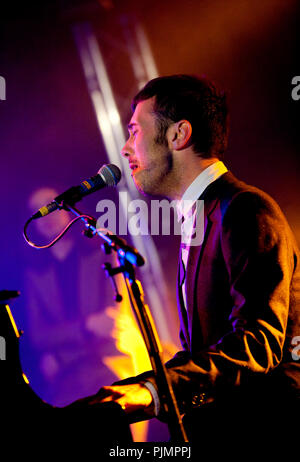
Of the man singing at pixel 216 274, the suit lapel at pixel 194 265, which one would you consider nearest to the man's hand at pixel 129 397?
the man singing at pixel 216 274

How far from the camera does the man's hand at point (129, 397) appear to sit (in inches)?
45.1

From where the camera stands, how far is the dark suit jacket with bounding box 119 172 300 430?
131 cm

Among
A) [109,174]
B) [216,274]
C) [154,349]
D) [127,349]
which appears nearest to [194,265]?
[216,274]

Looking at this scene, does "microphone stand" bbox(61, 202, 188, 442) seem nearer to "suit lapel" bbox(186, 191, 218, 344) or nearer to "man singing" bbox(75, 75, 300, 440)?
"man singing" bbox(75, 75, 300, 440)

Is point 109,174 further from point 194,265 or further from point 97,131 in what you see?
point 97,131

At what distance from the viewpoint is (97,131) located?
330 centimetres

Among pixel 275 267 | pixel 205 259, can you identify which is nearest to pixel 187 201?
pixel 205 259

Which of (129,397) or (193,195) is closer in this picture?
(129,397)

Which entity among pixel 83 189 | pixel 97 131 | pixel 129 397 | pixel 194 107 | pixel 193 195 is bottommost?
pixel 129 397

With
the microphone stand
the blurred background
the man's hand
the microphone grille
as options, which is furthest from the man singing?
the blurred background

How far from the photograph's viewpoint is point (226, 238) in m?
1.57

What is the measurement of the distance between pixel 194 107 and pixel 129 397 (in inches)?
70.0

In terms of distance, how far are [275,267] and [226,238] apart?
24 cm
